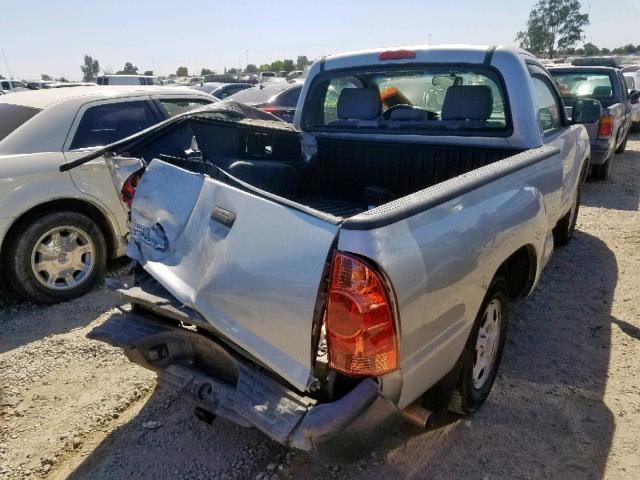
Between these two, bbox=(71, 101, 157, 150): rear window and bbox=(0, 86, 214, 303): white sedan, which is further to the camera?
bbox=(71, 101, 157, 150): rear window

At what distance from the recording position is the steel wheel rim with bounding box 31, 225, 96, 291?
4211 mm

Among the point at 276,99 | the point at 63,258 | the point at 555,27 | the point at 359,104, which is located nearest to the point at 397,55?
the point at 359,104

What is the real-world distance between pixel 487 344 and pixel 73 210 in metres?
3.54

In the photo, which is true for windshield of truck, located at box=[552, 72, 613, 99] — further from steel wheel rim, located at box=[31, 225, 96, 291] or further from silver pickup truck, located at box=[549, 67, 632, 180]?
steel wheel rim, located at box=[31, 225, 96, 291]

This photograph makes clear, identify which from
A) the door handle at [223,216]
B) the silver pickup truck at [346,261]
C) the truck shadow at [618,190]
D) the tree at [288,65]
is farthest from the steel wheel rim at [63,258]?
the tree at [288,65]

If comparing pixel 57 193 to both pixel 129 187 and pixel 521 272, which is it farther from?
pixel 521 272

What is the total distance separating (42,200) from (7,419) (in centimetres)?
187

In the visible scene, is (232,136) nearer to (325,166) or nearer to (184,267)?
(325,166)

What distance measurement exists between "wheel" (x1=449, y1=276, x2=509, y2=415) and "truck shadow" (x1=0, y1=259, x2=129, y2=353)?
2633 millimetres

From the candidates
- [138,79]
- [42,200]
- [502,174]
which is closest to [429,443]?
[502,174]

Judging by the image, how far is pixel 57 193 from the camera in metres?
4.17

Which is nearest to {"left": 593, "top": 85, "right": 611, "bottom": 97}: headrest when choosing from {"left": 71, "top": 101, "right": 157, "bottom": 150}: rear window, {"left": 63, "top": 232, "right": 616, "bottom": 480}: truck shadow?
{"left": 63, "top": 232, "right": 616, "bottom": 480}: truck shadow

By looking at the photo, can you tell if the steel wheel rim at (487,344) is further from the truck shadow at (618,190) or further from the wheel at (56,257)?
the truck shadow at (618,190)

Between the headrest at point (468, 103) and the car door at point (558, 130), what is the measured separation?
1.04ft
